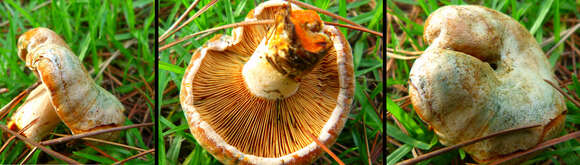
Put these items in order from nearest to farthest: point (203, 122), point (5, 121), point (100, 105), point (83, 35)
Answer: point (203, 122)
point (100, 105)
point (5, 121)
point (83, 35)

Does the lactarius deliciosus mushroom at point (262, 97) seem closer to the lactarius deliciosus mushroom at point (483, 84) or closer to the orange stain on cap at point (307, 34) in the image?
the orange stain on cap at point (307, 34)

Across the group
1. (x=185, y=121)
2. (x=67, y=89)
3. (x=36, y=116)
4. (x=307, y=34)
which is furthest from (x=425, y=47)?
(x=36, y=116)

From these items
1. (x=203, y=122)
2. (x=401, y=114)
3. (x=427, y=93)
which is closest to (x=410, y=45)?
(x=401, y=114)

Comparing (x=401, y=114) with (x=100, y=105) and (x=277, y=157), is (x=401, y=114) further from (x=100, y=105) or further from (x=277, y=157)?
(x=100, y=105)

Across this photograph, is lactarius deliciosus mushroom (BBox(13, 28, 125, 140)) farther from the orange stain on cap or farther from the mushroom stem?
the orange stain on cap

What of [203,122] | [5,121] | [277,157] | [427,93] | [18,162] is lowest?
[18,162]

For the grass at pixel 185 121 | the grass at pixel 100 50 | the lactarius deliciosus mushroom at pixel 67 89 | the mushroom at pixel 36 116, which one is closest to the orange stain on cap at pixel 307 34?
the grass at pixel 185 121
